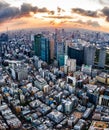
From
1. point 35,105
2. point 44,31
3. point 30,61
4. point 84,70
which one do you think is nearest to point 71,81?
point 84,70

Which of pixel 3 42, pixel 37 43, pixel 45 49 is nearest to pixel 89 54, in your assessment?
pixel 45 49

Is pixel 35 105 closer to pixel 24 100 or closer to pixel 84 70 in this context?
pixel 24 100

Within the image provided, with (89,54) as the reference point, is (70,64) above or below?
below

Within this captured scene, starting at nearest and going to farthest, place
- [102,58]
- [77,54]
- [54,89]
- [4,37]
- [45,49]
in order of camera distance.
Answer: [54,89]
[102,58]
[77,54]
[45,49]
[4,37]

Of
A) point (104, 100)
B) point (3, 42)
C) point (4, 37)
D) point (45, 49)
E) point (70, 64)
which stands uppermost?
point (4, 37)

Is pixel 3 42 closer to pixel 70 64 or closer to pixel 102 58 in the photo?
pixel 70 64

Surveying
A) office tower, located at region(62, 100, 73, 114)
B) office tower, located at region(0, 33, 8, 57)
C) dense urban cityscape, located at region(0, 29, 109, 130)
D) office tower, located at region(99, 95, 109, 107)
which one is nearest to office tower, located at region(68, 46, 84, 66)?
dense urban cityscape, located at region(0, 29, 109, 130)
